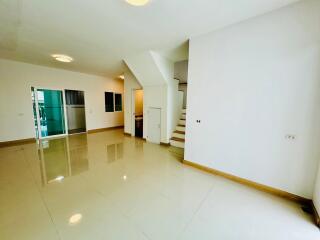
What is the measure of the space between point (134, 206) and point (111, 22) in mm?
3079

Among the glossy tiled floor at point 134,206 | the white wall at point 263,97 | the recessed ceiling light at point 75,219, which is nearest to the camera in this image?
the glossy tiled floor at point 134,206

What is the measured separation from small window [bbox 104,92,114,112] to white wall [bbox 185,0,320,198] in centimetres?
552

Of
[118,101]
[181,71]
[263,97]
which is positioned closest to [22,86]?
[118,101]

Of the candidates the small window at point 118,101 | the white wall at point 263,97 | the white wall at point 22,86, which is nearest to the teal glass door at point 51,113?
the white wall at point 22,86

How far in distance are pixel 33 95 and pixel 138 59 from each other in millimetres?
4287

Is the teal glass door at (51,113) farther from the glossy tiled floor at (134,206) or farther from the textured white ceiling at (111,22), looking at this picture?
the glossy tiled floor at (134,206)

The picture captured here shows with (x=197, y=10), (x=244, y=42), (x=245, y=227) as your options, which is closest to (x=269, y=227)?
(x=245, y=227)

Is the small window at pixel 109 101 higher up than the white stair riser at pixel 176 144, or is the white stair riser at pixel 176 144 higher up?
the small window at pixel 109 101

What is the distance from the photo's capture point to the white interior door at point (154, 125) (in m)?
4.97

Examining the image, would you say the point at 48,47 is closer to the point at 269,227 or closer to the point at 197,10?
the point at 197,10

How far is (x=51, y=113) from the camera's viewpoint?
6.21 metres

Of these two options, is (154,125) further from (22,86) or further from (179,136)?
(22,86)

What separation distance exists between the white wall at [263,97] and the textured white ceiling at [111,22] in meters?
0.30

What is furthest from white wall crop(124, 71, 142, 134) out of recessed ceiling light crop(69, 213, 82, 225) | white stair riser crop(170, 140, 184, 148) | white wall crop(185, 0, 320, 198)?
recessed ceiling light crop(69, 213, 82, 225)
